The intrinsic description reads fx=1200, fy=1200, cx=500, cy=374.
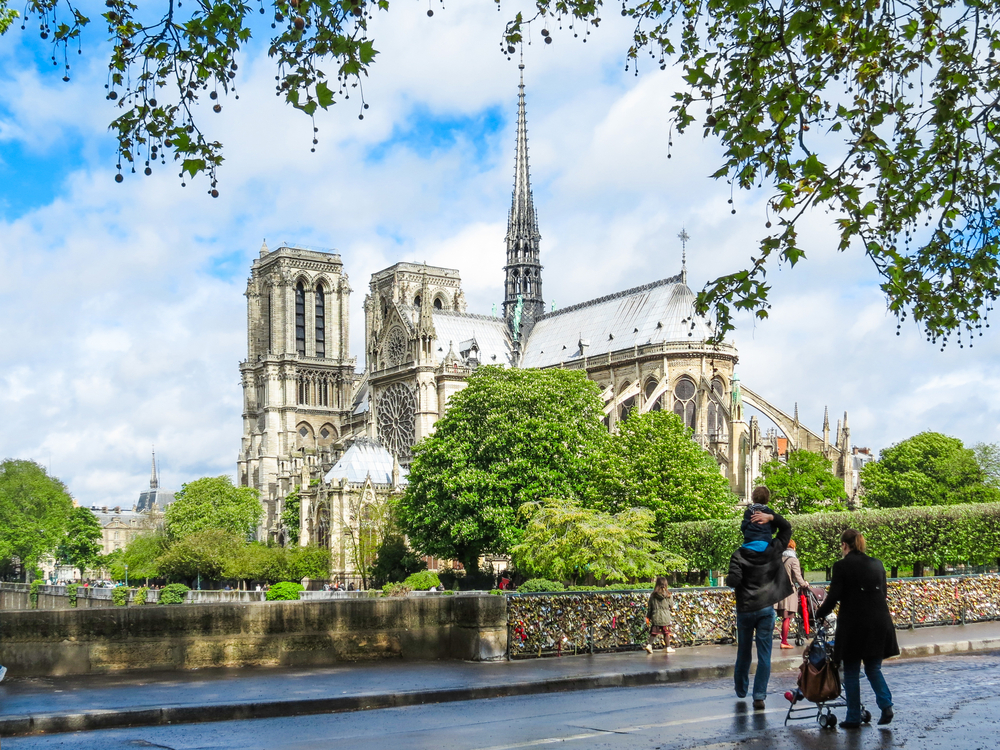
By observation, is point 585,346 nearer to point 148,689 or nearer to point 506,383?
point 506,383

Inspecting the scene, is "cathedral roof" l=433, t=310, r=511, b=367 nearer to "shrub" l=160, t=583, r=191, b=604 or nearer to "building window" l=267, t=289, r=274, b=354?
"building window" l=267, t=289, r=274, b=354

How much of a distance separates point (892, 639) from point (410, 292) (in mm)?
103744

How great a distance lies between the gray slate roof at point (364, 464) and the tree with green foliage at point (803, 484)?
23581 mm

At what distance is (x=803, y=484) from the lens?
7025 cm

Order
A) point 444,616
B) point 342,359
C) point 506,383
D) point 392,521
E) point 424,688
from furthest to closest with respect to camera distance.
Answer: point 342,359 → point 392,521 → point 506,383 → point 444,616 → point 424,688

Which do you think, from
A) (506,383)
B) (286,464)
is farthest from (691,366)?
(286,464)

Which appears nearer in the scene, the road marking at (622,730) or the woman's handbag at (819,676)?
the road marking at (622,730)

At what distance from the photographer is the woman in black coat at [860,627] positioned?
9664 mm

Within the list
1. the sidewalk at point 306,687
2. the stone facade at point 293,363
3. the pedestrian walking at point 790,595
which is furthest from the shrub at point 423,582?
the stone facade at point 293,363

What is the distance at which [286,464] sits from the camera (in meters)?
97.5

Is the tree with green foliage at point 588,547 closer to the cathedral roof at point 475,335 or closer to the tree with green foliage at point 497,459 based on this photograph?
the tree with green foliage at point 497,459

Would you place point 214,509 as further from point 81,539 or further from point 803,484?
point 803,484

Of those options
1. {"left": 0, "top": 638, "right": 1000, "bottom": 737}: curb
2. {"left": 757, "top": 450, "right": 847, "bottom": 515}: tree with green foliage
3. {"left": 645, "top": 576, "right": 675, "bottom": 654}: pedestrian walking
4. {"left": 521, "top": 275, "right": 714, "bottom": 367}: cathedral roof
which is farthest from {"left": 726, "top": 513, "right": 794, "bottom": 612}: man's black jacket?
{"left": 521, "top": 275, "right": 714, "bottom": 367}: cathedral roof

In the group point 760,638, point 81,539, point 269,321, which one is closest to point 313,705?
point 760,638
